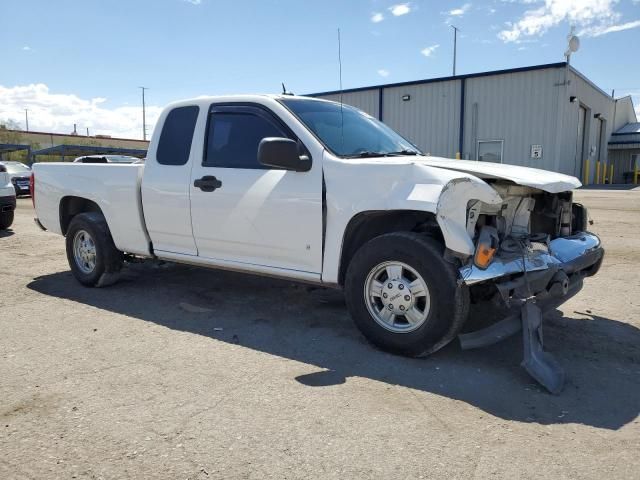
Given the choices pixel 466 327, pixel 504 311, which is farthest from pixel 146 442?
pixel 504 311

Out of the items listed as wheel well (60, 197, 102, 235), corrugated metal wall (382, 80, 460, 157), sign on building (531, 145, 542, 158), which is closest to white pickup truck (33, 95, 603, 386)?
wheel well (60, 197, 102, 235)

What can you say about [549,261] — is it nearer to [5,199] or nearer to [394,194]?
[394,194]

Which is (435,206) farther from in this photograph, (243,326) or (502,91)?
(502,91)

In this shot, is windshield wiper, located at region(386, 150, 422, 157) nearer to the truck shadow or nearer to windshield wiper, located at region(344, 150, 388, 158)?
windshield wiper, located at region(344, 150, 388, 158)

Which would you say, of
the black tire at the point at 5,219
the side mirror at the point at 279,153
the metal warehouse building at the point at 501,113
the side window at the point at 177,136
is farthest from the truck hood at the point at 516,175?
the metal warehouse building at the point at 501,113

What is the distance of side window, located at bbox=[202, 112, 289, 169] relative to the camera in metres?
4.67

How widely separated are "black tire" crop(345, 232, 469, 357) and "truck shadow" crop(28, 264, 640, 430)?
15cm

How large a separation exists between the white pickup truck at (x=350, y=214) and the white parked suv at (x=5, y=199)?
612cm

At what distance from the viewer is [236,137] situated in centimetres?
485

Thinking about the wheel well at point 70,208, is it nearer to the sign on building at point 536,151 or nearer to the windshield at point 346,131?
the windshield at point 346,131

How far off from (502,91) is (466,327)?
24.1 meters

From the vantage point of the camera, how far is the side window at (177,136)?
5156 millimetres

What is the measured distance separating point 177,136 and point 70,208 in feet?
6.87

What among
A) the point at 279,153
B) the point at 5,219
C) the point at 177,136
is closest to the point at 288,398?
the point at 279,153
